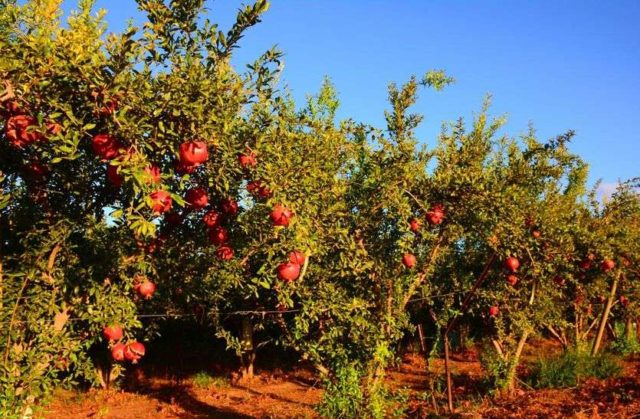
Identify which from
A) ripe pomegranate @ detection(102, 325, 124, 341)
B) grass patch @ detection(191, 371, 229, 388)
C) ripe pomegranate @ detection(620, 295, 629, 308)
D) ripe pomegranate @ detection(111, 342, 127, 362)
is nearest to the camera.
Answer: ripe pomegranate @ detection(102, 325, 124, 341)

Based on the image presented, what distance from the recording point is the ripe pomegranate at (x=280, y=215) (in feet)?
13.2

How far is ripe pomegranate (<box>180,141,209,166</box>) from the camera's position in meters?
3.51

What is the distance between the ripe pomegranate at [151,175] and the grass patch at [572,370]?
10465mm

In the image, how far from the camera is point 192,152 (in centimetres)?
Result: 351

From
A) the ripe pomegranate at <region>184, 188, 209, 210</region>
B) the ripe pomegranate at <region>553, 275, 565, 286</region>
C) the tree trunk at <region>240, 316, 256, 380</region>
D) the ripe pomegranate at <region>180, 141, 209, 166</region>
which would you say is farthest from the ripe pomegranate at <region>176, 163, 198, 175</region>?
the tree trunk at <region>240, 316, 256, 380</region>

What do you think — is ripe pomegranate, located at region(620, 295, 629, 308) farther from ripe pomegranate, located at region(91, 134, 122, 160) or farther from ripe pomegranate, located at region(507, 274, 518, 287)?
ripe pomegranate, located at region(91, 134, 122, 160)

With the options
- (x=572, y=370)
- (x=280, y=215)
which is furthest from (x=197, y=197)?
(x=572, y=370)

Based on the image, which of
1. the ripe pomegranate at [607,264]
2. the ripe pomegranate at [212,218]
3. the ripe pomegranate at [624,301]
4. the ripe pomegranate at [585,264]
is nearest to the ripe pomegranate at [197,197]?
the ripe pomegranate at [212,218]

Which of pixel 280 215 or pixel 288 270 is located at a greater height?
pixel 280 215

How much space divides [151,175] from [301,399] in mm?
10434

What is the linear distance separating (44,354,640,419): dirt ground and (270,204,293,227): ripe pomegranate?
15.9 ft

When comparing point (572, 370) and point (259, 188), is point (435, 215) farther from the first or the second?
point (572, 370)

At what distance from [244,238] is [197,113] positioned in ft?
8.47

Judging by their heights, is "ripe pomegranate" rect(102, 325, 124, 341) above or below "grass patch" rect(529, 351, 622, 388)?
above
